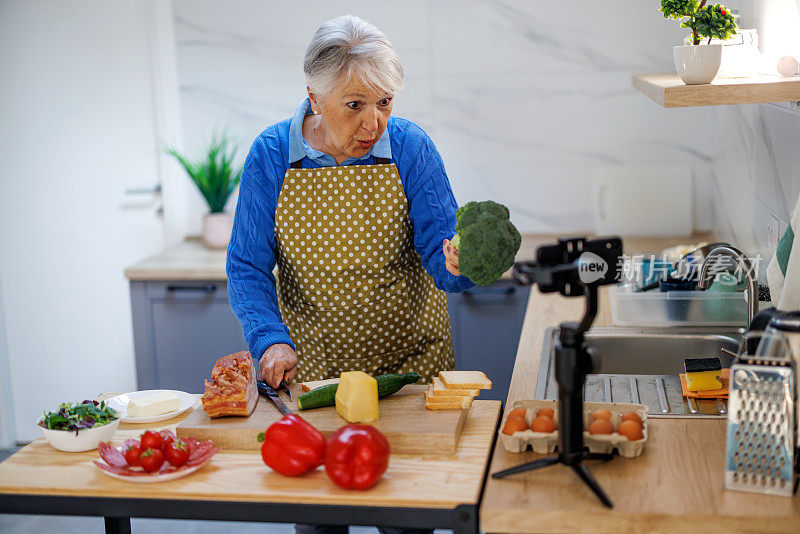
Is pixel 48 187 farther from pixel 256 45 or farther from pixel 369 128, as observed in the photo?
pixel 369 128

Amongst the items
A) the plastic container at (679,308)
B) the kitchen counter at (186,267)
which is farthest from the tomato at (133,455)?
the kitchen counter at (186,267)

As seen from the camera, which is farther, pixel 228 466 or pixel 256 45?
pixel 256 45

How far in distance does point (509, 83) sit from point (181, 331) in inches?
66.1

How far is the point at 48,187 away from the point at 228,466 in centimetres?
274

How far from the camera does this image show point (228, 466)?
63.1 inches

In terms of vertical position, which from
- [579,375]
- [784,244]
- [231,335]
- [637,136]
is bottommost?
[231,335]

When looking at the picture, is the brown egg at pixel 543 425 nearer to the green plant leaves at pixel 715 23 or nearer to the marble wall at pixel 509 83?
the green plant leaves at pixel 715 23

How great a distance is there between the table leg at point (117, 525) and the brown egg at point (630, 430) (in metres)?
1.05

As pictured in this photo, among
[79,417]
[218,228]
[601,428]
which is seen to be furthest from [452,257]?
[218,228]

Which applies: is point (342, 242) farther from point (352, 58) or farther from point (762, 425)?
point (762, 425)

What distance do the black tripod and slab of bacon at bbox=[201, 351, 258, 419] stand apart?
1.78ft

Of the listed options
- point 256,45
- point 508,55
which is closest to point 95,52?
point 256,45

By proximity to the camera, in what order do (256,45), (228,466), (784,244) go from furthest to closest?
(256,45) < (784,244) < (228,466)

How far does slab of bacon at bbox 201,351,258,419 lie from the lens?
1736 millimetres
